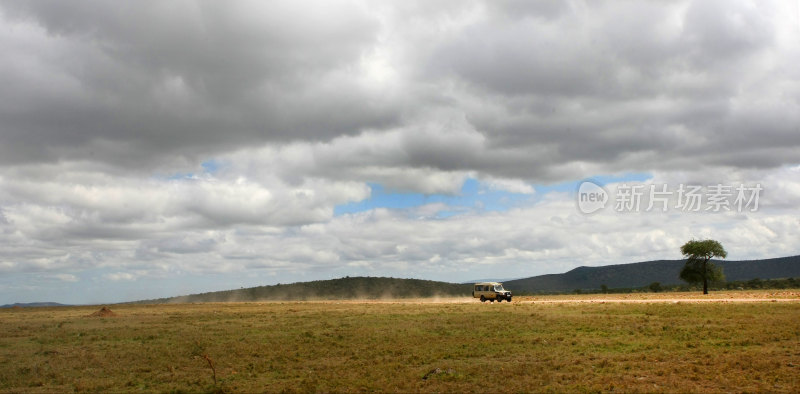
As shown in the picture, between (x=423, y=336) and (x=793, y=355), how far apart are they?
67.6ft

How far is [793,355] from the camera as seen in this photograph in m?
25.5

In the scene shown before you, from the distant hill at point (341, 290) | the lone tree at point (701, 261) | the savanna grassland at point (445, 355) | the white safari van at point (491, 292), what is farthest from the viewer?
the distant hill at point (341, 290)

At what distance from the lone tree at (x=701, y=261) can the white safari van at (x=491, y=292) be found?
1614 inches

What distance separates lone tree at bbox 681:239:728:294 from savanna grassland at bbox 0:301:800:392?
51.2 metres

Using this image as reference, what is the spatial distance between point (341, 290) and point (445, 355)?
137m

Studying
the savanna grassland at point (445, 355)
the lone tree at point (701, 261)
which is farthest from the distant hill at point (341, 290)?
the savanna grassland at point (445, 355)

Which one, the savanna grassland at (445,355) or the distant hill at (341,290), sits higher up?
the savanna grassland at (445,355)

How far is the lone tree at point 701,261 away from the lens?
3639 inches

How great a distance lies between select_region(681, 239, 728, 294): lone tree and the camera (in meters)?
92.4

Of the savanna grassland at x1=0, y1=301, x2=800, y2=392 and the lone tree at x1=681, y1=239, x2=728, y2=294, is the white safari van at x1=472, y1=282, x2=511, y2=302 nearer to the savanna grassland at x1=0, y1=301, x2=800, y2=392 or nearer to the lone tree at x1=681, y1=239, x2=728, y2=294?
the savanna grassland at x1=0, y1=301, x2=800, y2=392

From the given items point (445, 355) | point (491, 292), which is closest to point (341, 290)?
point (491, 292)

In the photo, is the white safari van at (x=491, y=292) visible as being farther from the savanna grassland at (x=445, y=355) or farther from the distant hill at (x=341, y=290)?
the distant hill at (x=341, y=290)

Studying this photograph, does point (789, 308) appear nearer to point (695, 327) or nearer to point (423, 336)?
point (695, 327)

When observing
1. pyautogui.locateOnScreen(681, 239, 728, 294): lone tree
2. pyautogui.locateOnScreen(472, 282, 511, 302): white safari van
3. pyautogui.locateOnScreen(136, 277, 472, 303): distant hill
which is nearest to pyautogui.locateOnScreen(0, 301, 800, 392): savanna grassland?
pyautogui.locateOnScreen(472, 282, 511, 302): white safari van
